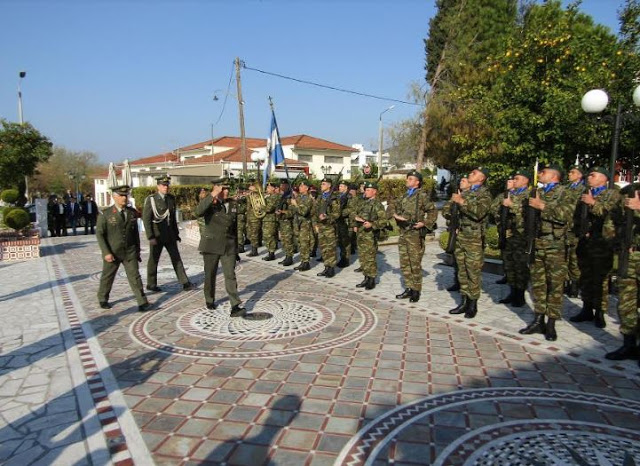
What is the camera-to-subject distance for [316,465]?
304cm

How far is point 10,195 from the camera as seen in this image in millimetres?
14508

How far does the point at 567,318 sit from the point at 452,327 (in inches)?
68.2

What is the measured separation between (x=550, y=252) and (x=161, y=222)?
6163 millimetres

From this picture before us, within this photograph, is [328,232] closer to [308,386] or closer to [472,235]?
[472,235]

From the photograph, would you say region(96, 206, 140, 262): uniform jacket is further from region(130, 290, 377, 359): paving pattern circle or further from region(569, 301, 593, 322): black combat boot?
region(569, 301, 593, 322): black combat boot

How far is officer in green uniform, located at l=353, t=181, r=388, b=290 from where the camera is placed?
26.8 feet

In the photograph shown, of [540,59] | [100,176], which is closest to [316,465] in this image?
[540,59]

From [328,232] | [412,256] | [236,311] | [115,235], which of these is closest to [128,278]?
[115,235]

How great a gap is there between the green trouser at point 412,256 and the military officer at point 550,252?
196 cm

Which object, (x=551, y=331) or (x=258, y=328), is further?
(x=258, y=328)

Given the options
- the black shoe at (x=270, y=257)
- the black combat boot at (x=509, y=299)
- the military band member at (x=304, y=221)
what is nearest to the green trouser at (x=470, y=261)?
the black combat boot at (x=509, y=299)

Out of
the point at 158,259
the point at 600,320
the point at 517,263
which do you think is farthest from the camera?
the point at 158,259

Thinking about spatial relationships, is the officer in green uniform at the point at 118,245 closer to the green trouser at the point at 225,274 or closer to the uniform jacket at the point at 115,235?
the uniform jacket at the point at 115,235

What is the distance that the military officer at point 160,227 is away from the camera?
779cm
